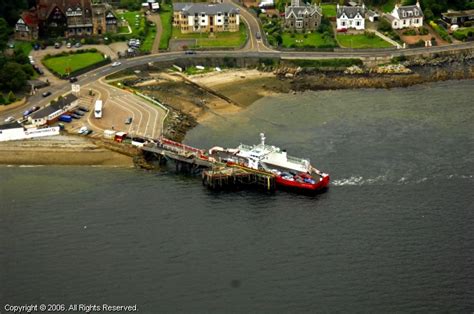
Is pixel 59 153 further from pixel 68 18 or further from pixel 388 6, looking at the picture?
pixel 388 6

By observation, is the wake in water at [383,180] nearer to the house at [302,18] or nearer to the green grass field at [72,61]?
the green grass field at [72,61]

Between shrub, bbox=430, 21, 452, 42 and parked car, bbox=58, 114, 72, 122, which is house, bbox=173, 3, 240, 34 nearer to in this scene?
shrub, bbox=430, 21, 452, 42

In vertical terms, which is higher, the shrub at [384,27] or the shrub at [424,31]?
the shrub at [384,27]

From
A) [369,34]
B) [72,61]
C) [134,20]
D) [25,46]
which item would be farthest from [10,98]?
[369,34]

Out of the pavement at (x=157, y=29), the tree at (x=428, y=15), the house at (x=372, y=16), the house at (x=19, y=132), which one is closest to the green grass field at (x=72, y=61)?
the pavement at (x=157, y=29)

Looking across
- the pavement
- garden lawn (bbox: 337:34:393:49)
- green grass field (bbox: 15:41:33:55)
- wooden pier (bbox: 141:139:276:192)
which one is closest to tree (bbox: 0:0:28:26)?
green grass field (bbox: 15:41:33:55)
